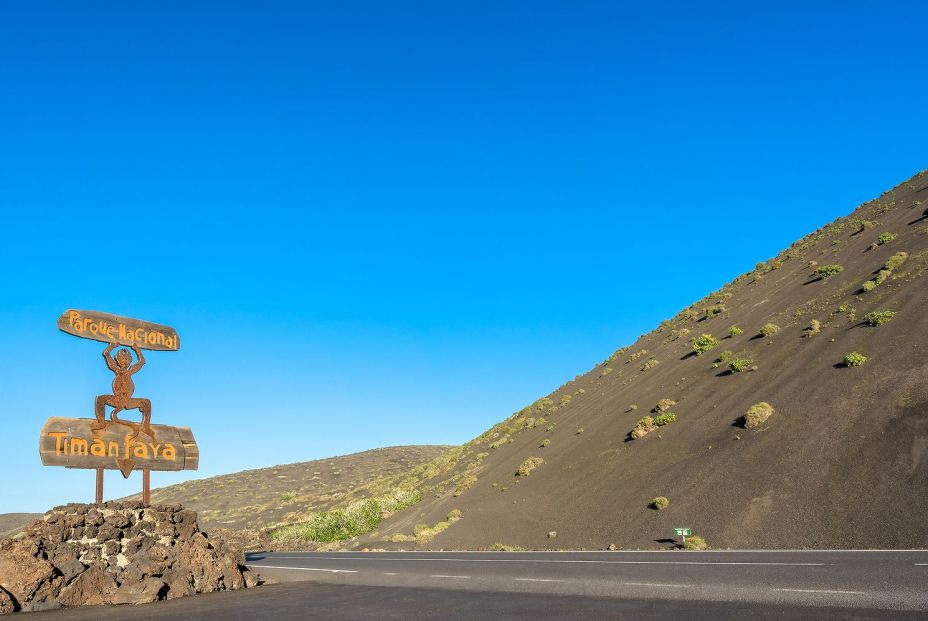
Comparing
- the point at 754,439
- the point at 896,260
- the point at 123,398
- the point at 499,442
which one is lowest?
the point at 754,439

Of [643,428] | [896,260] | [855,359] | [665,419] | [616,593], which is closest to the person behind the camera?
[616,593]

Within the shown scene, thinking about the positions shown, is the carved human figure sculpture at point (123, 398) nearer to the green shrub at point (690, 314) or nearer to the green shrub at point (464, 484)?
the green shrub at point (464, 484)

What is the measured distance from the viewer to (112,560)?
532 inches

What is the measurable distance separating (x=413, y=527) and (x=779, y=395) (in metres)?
20.9

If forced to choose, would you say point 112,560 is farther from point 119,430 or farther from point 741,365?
point 741,365

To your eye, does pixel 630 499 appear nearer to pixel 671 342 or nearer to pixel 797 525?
pixel 797 525

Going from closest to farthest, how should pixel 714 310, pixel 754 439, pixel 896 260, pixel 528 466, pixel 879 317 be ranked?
1. pixel 754 439
2. pixel 879 317
3. pixel 896 260
4. pixel 528 466
5. pixel 714 310

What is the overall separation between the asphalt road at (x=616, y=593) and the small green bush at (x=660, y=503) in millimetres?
7602

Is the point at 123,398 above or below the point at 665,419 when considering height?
above

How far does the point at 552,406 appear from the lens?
173 ft

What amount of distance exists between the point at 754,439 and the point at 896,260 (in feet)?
56.2

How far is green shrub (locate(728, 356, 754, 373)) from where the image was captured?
108 ft

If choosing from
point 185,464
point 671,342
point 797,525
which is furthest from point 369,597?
point 671,342

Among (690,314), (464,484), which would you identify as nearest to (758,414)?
(464,484)
